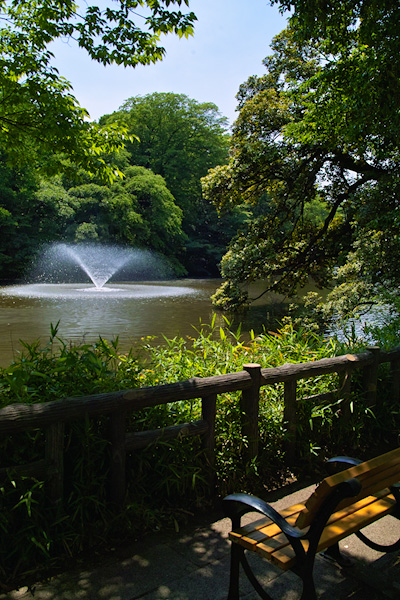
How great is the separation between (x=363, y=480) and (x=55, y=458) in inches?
68.7

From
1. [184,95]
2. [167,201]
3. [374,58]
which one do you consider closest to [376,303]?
[374,58]

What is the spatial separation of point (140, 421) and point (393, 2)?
22.8ft

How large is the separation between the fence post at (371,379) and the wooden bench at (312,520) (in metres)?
2.30

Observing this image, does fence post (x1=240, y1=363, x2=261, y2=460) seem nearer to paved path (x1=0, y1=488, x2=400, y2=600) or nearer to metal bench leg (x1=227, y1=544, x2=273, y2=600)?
paved path (x1=0, y1=488, x2=400, y2=600)

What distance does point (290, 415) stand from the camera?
13.3ft

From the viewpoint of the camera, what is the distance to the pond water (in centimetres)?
1367

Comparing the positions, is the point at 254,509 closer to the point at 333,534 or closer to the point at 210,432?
the point at 333,534

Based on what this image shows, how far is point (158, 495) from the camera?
11.1 ft

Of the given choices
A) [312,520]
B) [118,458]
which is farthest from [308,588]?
[118,458]

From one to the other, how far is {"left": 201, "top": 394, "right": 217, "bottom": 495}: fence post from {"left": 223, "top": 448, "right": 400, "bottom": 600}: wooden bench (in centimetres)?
117

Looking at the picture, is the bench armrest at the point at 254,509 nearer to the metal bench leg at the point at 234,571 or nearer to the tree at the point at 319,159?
the metal bench leg at the point at 234,571

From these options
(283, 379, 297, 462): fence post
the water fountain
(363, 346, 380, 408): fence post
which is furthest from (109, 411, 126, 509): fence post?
the water fountain

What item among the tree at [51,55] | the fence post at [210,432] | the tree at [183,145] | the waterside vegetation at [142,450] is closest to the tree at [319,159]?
the tree at [51,55]

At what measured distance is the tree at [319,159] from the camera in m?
8.57
